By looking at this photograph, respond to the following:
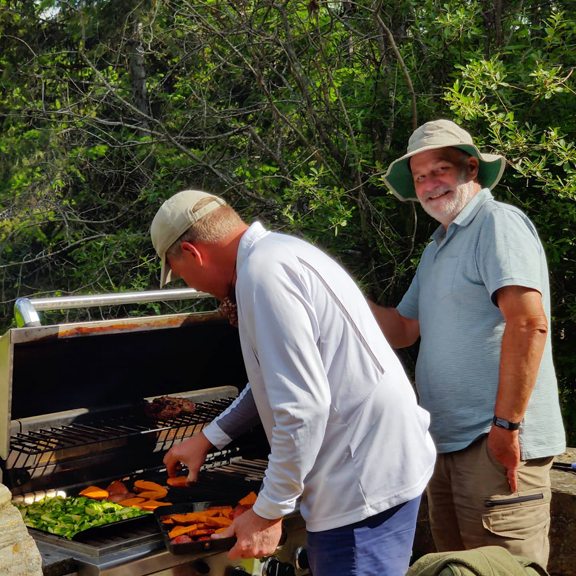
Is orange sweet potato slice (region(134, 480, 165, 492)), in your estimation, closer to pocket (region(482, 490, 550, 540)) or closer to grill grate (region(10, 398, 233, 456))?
grill grate (region(10, 398, 233, 456))

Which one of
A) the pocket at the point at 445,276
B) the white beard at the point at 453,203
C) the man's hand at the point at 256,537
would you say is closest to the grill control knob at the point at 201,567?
the man's hand at the point at 256,537

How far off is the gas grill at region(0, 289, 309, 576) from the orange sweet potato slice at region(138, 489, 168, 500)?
1.1 inches

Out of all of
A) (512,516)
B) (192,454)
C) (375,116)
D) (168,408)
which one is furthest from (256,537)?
(375,116)

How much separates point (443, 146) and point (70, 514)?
6.09 feet

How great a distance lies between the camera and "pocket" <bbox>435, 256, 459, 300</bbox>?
2535 mm

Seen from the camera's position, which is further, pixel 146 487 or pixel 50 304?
pixel 146 487

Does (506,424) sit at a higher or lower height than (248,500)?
higher

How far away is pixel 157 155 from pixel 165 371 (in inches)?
183

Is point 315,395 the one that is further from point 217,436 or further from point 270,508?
point 217,436

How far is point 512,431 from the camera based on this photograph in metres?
2.34

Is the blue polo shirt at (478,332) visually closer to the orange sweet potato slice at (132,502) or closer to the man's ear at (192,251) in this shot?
the man's ear at (192,251)

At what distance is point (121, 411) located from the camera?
3051mm

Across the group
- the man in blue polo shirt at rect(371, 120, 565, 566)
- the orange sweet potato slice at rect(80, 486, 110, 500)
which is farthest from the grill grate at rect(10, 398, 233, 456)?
the man in blue polo shirt at rect(371, 120, 565, 566)

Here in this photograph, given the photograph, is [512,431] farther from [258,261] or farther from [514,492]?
[258,261]
